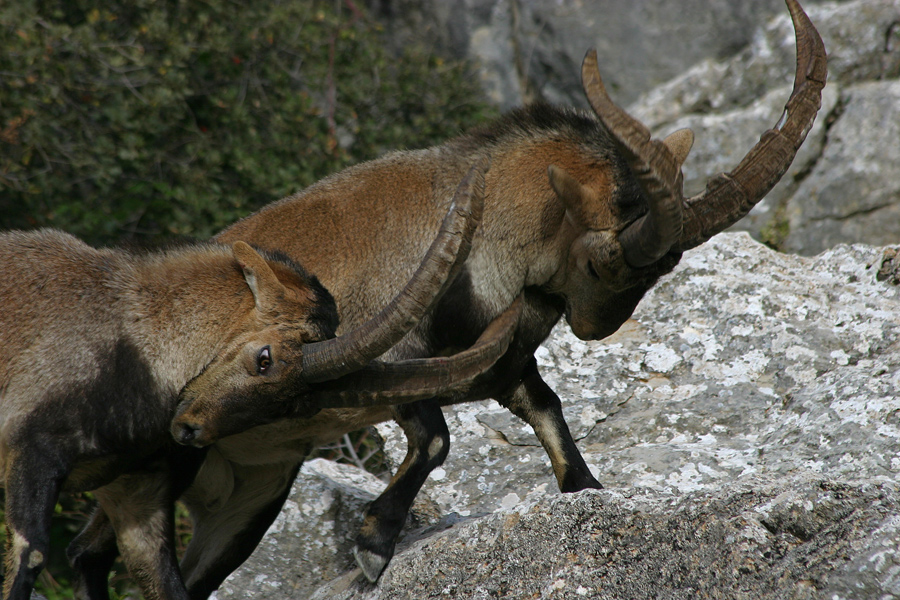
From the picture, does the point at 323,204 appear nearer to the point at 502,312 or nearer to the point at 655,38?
the point at 502,312

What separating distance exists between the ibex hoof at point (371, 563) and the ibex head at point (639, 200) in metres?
1.42

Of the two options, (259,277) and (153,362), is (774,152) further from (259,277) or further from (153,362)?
(153,362)

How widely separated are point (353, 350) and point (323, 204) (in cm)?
124

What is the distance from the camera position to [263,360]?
377 cm

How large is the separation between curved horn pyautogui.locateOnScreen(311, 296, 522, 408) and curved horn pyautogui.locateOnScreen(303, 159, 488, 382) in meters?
0.14

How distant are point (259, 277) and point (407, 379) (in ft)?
2.67

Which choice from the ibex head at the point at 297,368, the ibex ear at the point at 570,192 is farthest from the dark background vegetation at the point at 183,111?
the ibex ear at the point at 570,192

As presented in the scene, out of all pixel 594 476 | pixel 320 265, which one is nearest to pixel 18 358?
pixel 320 265

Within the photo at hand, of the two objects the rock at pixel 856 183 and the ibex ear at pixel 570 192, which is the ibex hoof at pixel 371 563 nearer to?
the ibex ear at pixel 570 192

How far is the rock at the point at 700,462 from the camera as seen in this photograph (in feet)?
9.49

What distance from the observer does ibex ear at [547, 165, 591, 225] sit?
3.97m

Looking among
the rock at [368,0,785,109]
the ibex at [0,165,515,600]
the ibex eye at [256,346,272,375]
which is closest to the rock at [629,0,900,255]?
the rock at [368,0,785,109]

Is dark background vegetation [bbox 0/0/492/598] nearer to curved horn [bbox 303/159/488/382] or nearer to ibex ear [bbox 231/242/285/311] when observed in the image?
ibex ear [bbox 231/242/285/311]

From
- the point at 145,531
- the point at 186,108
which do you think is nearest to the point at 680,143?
the point at 145,531
